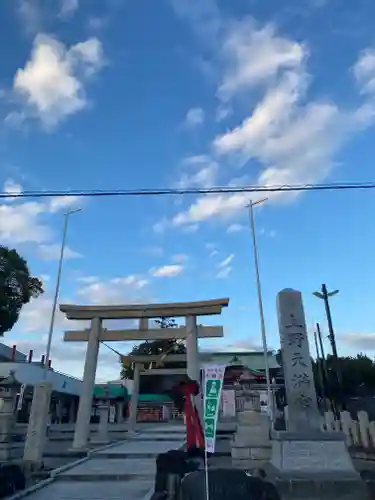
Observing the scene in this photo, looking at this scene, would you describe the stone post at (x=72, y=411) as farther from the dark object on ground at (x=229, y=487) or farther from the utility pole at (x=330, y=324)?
the dark object on ground at (x=229, y=487)

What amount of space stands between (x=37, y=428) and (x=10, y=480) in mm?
3898

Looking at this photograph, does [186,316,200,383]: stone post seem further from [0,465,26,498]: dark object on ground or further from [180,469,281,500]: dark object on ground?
[180,469,281,500]: dark object on ground

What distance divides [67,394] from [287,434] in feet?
94.8

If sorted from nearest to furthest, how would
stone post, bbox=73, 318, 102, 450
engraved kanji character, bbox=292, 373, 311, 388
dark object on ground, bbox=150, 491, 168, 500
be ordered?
dark object on ground, bbox=150, 491, 168, 500, engraved kanji character, bbox=292, 373, 311, 388, stone post, bbox=73, 318, 102, 450

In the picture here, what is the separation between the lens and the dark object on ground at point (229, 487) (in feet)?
17.0

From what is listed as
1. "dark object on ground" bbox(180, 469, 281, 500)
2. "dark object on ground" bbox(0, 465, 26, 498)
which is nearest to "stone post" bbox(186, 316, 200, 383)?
"dark object on ground" bbox(0, 465, 26, 498)

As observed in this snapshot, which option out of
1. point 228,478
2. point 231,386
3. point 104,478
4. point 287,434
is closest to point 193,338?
point 104,478

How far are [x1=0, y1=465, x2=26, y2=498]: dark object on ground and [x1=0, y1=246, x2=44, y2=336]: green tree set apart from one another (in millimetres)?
17478

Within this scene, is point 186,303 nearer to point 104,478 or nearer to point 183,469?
point 104,478

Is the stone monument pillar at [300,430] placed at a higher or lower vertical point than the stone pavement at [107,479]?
higher

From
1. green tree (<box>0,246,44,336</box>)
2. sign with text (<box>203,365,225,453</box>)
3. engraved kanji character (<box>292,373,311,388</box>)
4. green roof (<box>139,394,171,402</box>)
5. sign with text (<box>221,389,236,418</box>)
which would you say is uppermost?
green tree (<box>0,246,44,336</box>)

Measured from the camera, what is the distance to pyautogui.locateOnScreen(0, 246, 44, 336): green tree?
2486 cm

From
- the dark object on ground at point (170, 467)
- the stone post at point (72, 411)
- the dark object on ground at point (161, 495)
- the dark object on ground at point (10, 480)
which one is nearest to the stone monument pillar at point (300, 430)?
the dark object on ground at point (170, 467)

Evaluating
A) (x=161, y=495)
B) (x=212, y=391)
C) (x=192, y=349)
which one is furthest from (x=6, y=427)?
(x=212, y=391)
